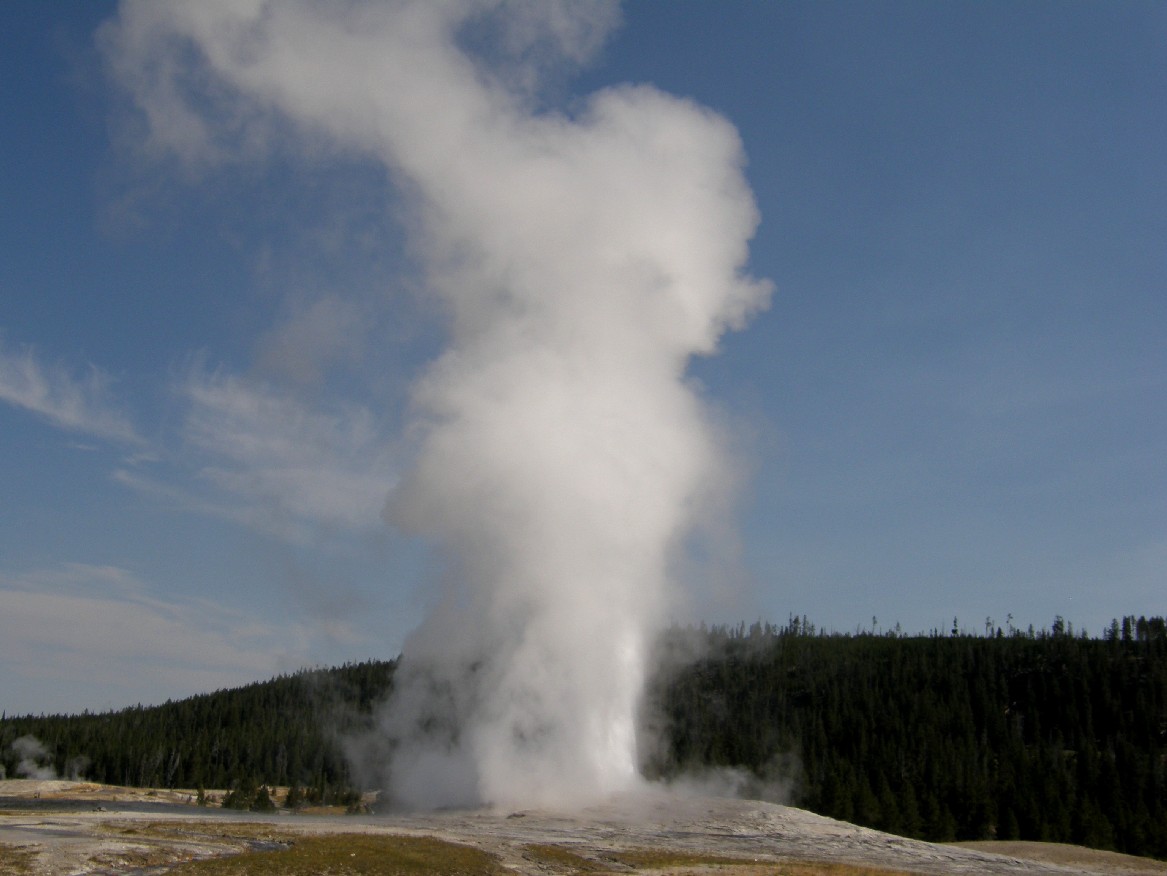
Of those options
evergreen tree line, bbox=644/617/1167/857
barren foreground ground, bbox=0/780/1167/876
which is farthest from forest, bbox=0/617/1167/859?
barren foreground ground, bbox=0/780/1167/876

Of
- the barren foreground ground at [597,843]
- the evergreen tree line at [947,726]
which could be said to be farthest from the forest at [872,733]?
the barren foreground ground at [597,843]

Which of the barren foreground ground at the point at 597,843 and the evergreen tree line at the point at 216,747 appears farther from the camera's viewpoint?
the evergreen tree line at the point at 216,747

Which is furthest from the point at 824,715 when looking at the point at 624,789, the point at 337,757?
the point at 624,789

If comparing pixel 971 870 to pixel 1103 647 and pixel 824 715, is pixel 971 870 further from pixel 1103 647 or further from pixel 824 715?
pixel 1103 647

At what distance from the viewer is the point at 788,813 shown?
61.3 metres

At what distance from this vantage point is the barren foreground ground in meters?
36.9

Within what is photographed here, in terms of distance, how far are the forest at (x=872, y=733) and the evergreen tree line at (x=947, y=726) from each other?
0.34 m

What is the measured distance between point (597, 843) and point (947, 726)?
9853 centimetres

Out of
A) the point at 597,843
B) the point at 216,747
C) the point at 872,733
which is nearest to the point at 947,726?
the point at 872,733

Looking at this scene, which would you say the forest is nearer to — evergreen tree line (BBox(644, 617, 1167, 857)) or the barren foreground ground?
evergreen tree line (BBox(644, 617, 1167, 857))

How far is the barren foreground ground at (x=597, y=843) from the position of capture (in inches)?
1454

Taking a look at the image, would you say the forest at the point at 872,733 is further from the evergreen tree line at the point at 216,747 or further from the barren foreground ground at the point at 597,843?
the barren foreground ground at the point at 597,843

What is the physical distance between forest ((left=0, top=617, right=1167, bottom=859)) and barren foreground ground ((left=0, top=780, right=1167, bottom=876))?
30.6 meters

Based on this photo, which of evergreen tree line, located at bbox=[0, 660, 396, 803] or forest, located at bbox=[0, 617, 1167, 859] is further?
evergreen tree line, located at bbox=[0, 660, 396, 803]
